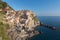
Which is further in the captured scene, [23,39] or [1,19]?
[23,39]

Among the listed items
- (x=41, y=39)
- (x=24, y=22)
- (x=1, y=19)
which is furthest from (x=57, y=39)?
(x=1, y=19)

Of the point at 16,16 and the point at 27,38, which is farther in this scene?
the point at 16,16

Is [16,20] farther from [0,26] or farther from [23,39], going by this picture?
[0,26]

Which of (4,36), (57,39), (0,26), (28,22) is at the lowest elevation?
(57,39)

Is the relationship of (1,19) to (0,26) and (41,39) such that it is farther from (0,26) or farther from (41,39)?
(41,39)

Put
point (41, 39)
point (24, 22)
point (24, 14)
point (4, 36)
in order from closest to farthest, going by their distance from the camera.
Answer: point (4, 36) → point (41, 39) → point (24, 22) → point (24, 14)

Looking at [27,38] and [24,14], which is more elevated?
[24,14]

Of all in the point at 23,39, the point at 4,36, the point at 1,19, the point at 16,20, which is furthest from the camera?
the point at 16,20

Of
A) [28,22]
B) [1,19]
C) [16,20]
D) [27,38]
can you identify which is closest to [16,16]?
[16,20]

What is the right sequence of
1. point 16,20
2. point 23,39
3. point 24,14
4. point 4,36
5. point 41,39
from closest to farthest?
point 4,36 → point 23,39 → point 41,39 → point 16,20 → point 24,14
